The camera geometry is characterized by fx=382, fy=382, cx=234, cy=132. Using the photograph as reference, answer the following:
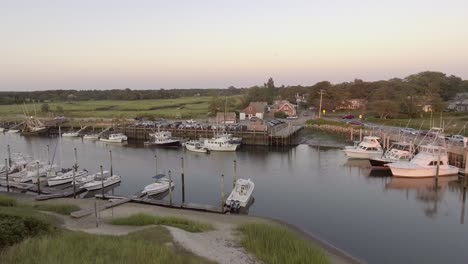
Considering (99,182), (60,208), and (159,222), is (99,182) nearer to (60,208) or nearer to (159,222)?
(60,208)

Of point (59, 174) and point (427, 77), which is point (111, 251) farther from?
point (427, 77)

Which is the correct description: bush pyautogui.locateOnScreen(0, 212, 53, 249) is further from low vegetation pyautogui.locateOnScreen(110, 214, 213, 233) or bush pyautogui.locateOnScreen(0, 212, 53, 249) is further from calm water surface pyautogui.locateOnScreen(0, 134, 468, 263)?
calm water surface pyautogui.locateOnScreen(0, 134, 468, 263)

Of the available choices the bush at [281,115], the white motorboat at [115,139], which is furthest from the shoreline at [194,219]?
the bush at [281,115]

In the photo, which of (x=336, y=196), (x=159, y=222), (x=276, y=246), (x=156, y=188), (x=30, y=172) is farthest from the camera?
(x=30, y=172)

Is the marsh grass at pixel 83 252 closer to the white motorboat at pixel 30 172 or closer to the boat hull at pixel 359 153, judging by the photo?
the white motorboat at pixel 30 172

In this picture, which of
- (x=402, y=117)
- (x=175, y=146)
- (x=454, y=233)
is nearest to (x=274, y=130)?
(x=175, y=146)

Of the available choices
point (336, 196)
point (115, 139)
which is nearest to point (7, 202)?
point (336, 196)
